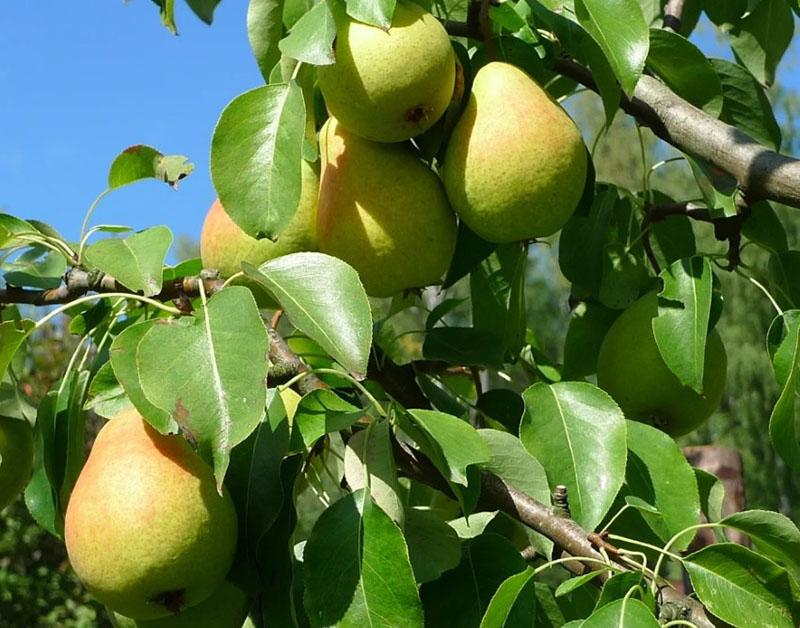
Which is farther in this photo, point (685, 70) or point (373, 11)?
point (685, 70)

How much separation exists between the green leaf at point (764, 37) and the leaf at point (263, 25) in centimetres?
65

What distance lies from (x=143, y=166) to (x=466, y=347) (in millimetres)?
388

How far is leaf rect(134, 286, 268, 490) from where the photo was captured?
71 cm

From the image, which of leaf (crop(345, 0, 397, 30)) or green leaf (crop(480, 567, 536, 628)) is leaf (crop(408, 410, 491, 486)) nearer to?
green leaf (crop(480, 567, 536, 628))

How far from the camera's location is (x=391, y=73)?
2.89 feet

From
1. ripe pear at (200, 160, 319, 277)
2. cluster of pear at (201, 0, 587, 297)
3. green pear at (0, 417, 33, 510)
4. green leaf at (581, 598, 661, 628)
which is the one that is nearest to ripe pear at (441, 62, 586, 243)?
cluster of pear at (201, 0, 587, 297)

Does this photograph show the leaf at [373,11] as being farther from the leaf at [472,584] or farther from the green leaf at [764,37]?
the green leaf at [764,37]

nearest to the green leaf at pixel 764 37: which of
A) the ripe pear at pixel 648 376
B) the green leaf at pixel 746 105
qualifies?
the green leaf at pixel 746 105

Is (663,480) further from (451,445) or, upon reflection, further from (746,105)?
(746,105)

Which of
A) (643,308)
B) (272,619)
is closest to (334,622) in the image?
(272,619)

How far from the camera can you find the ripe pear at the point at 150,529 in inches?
30.3

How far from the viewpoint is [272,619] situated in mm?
841

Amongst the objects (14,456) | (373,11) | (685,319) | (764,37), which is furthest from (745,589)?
(764,37)

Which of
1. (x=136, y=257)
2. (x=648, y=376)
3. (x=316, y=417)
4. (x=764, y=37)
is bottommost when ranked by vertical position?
(x=648, y=376)
